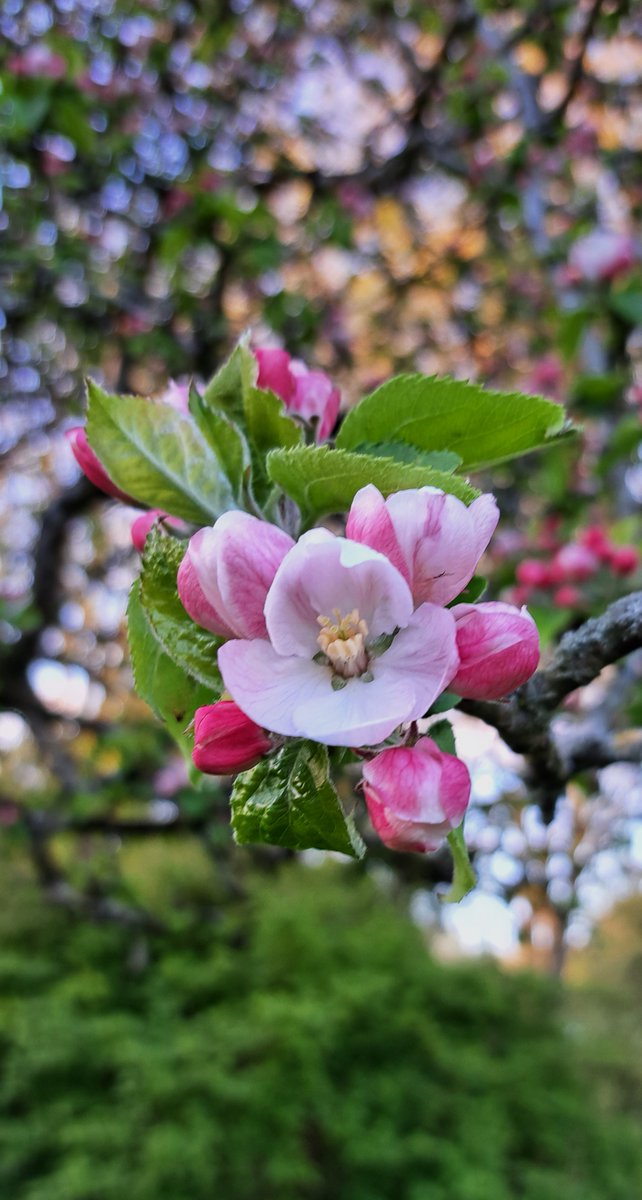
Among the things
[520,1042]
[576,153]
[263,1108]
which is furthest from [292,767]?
[520,1042]

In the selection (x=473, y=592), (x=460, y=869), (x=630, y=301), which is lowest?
(x=630, y=301)

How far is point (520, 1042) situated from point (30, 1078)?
2.82m

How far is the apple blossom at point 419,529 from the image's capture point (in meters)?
0.50

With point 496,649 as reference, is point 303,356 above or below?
below

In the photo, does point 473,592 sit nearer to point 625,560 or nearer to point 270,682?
point 270,682

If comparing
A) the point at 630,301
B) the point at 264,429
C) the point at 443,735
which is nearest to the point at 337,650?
the point at 443,735

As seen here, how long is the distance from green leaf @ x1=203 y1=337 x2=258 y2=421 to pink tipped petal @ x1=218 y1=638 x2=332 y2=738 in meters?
0.23

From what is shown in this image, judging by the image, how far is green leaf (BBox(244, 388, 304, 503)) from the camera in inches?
25.2

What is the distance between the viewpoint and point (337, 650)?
1.74 feet

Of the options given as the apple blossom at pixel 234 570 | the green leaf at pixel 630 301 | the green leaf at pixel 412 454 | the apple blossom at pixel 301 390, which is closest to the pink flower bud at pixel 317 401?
the apple blossom at pixel 301 390

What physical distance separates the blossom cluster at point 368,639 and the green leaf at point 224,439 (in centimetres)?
11

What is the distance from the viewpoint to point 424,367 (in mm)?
5102

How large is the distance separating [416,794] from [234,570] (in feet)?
0.57

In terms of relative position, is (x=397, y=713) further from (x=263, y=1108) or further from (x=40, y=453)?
(x=40, y=453)
